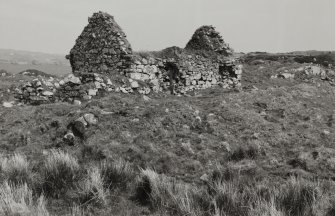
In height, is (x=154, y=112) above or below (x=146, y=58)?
below

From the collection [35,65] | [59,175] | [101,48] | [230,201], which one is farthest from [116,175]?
[35,65]

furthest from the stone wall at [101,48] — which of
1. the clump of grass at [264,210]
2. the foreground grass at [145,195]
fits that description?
the clump of grass at [264,210]

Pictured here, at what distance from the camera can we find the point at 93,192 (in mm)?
4883

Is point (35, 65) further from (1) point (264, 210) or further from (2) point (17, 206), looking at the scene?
(1) point (264, 210)

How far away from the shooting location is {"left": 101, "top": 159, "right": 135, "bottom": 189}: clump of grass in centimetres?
555

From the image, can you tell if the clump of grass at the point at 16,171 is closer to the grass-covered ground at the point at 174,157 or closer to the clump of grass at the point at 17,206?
the grass-covered ground at the point at 174,157

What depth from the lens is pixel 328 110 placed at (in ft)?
46.1

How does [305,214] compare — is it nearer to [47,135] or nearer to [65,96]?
[47,135]

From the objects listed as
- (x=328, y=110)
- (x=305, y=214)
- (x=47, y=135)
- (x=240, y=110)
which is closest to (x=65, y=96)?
(x=47, y=135)

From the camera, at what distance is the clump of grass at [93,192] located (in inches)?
191

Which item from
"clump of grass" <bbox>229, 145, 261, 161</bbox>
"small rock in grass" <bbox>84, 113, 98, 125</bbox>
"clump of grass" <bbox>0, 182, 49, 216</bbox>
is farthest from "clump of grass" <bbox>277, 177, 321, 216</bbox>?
"small rock in grass" <bbox>84, 113, 98, 125</bbox>

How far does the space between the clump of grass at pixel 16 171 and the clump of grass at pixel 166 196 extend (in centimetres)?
202

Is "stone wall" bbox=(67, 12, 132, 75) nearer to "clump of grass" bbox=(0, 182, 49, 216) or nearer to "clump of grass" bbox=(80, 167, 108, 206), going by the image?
"clump of grass" bbox=(80, 167, 108, 206)

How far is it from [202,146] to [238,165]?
1490 millimetres
